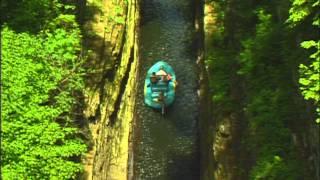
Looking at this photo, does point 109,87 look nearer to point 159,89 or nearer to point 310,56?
point 159,89

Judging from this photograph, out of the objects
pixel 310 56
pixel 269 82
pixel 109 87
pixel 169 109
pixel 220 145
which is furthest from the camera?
pixel 169 109

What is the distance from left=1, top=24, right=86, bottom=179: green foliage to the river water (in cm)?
719

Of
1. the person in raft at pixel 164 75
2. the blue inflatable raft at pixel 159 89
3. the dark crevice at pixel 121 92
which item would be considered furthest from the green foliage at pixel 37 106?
the person in raft at pixel 164 75

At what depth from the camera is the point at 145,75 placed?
2241 cm

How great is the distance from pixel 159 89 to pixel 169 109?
42.4 inches

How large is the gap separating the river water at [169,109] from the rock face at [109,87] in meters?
1.22

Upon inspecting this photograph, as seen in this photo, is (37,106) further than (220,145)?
No

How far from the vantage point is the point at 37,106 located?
12.3m

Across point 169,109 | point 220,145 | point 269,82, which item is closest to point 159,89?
point 169,109

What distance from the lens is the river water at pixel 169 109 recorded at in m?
20.5

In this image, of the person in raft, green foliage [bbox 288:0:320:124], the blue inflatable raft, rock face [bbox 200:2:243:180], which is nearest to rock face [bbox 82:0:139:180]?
the blue inflatable raft

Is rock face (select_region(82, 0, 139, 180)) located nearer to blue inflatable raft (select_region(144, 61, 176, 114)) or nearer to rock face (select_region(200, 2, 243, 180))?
blue inflatable raft (select_region(144, 61, 176, 114))

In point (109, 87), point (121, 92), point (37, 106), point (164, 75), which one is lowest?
point (37, 106)

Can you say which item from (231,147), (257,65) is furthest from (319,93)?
(231,147)
